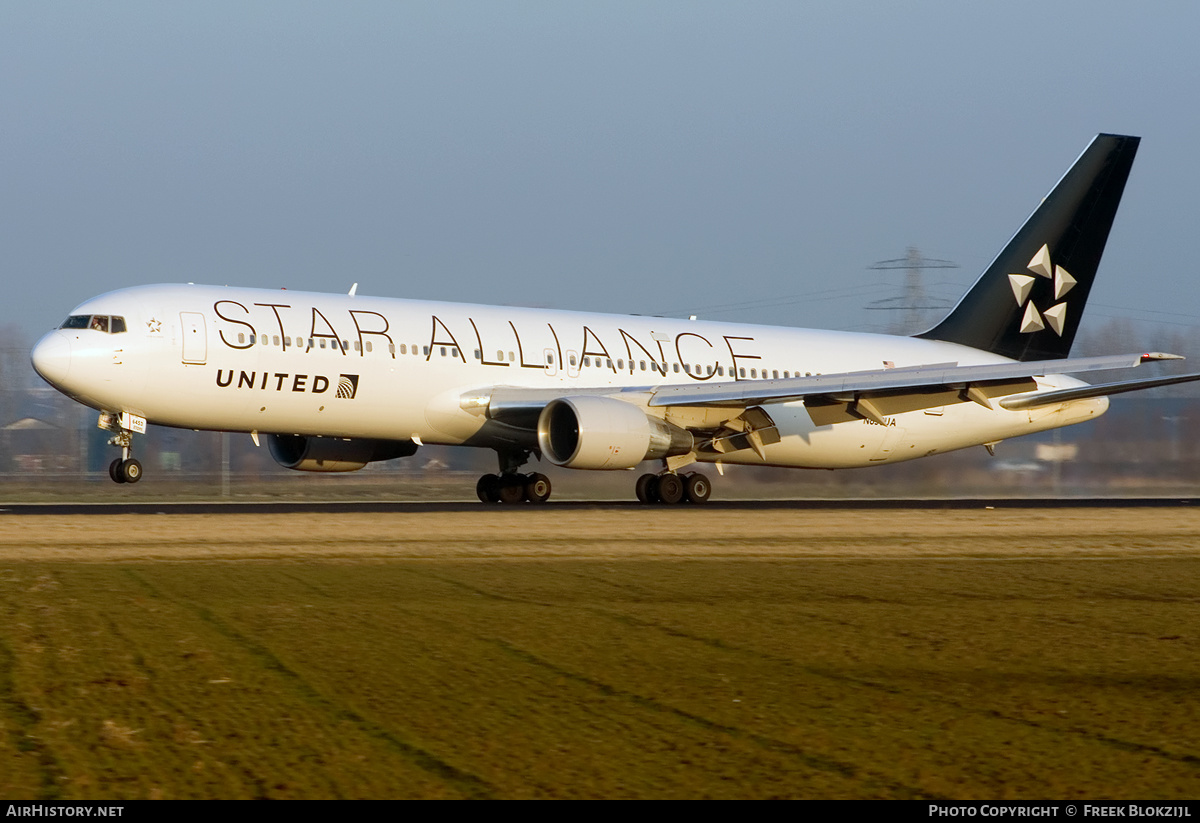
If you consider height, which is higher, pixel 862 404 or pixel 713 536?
pixel 862 404

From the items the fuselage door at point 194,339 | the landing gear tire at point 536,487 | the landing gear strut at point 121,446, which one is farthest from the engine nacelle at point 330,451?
the fuselage door at point 194,339

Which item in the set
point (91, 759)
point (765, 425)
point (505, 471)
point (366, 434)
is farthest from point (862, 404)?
point (91, 759)

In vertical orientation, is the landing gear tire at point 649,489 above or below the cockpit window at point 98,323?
below

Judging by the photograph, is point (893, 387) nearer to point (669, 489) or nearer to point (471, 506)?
point (669, 489)

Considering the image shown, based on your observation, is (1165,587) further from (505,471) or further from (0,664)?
(505,471)

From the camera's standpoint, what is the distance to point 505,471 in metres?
27.5

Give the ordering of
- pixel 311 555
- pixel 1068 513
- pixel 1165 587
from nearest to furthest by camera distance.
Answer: pixel 1165 587 → pixel 311 555 → pixel 1068 513

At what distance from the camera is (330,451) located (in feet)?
87.8

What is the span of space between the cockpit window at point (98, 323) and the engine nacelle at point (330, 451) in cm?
437

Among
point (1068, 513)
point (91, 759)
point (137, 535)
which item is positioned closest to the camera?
point (91, 759)

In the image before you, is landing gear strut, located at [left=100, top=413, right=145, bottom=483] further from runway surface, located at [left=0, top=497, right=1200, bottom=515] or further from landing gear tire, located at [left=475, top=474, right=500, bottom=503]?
landing gear tire, located at [left=475, top=474, right=500, bottom=503]

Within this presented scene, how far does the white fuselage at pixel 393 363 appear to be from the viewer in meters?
22.8

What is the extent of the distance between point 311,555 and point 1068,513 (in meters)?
14.9

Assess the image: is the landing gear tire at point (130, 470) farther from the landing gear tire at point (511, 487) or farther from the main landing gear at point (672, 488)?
the main landing gear at point (672, 488)
